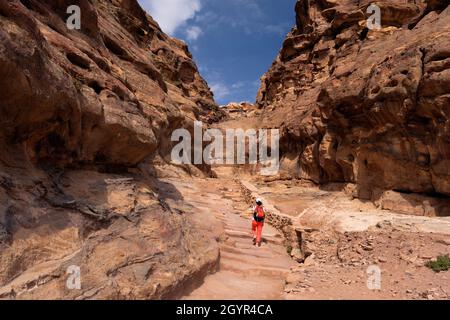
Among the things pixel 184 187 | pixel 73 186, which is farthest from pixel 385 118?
pixel 73 186

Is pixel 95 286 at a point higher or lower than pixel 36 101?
lower

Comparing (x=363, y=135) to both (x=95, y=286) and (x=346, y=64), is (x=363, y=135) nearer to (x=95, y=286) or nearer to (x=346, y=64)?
(x=346, y=64)


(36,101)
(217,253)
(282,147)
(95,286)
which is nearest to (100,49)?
(36,101)

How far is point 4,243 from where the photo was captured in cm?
451

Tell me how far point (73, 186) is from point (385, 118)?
1325 centimetres

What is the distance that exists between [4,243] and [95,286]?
149cm

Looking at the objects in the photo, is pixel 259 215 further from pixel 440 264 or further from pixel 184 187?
pixel 184 187

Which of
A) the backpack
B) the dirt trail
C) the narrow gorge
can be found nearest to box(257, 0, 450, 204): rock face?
the narrow gorge

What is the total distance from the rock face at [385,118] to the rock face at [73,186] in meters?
9.82

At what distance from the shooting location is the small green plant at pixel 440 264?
714 centimetres

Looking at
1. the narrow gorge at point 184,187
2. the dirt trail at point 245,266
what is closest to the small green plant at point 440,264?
the narrow gorge at point 184,187

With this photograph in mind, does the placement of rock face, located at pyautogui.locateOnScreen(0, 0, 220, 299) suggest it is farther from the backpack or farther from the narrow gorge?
the backpack

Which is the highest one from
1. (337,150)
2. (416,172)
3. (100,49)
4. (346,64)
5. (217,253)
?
(346,64)

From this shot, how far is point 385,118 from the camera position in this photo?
549 inches
